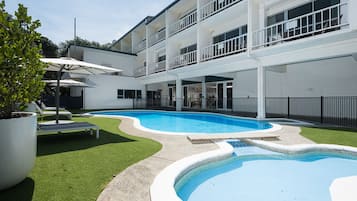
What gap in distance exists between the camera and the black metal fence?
12484mm

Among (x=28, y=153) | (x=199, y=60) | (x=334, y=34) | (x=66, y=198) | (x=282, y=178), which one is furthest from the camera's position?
(x=199, y=60)

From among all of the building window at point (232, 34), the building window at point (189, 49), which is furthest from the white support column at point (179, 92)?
the building window at point (232, 34)

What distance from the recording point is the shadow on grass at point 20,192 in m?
2.94

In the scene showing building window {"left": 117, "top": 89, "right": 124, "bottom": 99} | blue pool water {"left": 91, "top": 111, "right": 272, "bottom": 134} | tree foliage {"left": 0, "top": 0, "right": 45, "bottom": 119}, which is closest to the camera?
tree foliage {"left": 0, "top": 0, "right": 45, "bottom": 119}

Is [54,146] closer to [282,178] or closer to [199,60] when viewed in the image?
[282,178]

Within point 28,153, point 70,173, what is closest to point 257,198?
point 70,173

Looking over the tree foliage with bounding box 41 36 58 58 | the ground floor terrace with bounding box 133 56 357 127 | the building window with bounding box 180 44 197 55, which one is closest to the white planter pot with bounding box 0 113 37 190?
the ground floor terrace with bounding box 133 56 357 127

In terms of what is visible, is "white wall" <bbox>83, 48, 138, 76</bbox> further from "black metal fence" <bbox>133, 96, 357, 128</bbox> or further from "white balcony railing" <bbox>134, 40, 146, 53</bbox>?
"black metal fence" <bbox>133, 96, 357, 128</bbox>

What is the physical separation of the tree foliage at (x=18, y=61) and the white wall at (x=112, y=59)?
885 inches

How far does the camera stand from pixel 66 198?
9.74ft

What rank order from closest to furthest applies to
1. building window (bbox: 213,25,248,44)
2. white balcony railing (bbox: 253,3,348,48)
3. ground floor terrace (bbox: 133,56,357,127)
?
white balcony railing (bbox: 253,3,348,48) < ground floor terrace (bbox: 133,56,357,127) < building window (bbox: 213,25,248,44)

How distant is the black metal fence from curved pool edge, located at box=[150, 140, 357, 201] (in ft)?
19.2

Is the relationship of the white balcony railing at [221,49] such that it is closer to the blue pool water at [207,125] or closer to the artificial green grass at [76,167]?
the blue pool water at [207,125]

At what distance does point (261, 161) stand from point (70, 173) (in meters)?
4.74
